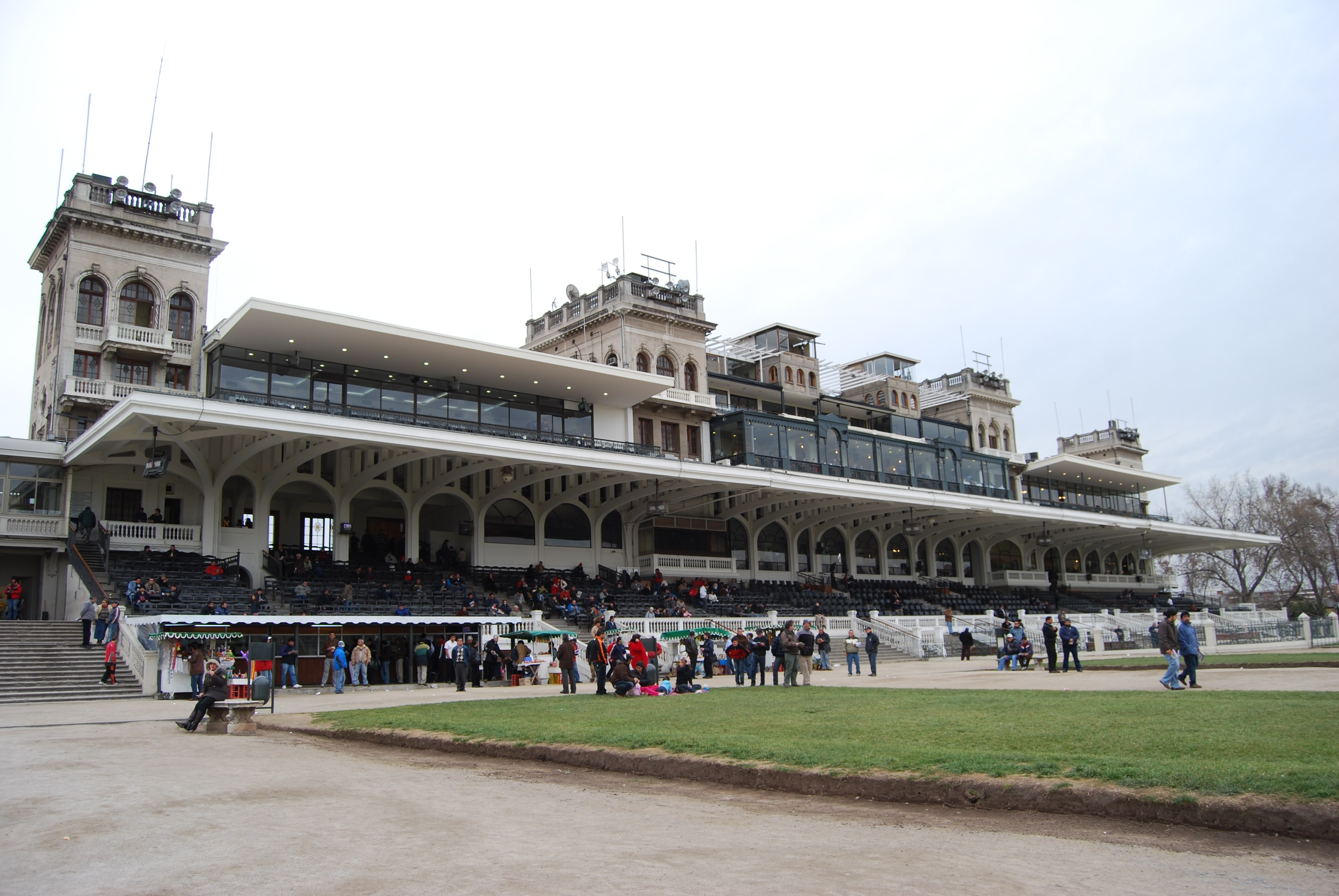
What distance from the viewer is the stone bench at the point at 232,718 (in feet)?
50.9

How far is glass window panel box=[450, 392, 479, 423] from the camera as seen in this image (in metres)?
39.6

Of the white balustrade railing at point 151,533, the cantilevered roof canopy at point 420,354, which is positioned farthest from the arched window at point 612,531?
the white balustrade railing at point 151,533

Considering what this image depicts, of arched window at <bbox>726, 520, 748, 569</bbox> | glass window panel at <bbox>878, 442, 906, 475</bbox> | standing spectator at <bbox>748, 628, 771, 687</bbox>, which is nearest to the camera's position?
standing spectator at <bbox>748, 628, 771, 687</bbox>

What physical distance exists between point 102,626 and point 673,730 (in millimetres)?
20648

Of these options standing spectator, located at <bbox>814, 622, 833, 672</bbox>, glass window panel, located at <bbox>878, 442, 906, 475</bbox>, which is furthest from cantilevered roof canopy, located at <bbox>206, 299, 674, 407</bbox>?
glass window panel, located at <bbox>878, 442, 906, 475</bbox>

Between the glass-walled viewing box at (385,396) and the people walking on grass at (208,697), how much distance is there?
1805 cm

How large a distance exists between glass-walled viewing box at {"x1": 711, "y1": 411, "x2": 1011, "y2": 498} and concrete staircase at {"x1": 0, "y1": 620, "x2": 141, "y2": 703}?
29.4 metres

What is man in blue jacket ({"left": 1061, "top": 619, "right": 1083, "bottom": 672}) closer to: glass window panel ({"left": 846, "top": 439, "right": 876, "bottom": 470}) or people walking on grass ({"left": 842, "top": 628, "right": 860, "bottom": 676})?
people walking on grass ({"left": 842, "top": 628, "right": 860, "bottom": 676})

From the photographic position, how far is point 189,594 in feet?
93.2

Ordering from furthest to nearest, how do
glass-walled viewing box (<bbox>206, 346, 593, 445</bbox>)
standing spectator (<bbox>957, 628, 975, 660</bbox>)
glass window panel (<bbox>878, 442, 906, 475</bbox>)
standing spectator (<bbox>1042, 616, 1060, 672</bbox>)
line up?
1. glass window panel (<bbox>878, 442, 906, 475</bbox>)
2. glass-walled viewing box (<bbox>206, 346, 593, 445</bbox>)
3. standing spectator (<bbox>957, 628, 975, 660</bbox>)
4. standing spectator (<bbox>1042, 616, 1060, 672</bbox>)

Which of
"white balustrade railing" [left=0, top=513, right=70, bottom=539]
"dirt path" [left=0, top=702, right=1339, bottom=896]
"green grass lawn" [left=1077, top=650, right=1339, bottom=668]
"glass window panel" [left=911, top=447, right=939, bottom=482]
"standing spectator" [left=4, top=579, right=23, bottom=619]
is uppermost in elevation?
"glass window panel" [left=911, top=447, right=939, bottom=482]

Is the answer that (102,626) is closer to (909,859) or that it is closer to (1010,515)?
(909,859)

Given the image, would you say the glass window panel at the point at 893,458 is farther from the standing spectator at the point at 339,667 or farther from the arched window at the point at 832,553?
the standing spectator at the point at 339,667

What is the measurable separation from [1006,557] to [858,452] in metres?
17.9
